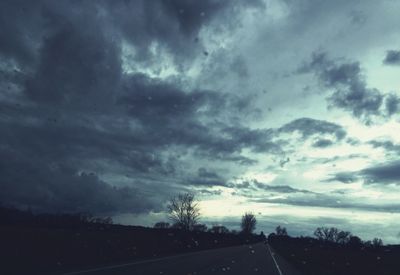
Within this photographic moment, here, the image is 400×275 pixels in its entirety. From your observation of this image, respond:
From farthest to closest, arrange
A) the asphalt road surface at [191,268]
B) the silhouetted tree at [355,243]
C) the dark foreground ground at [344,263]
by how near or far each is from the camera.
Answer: the silhouetted tree at [355,243]
the dark foreground ground at [344,263]
the asphalt road surface at [191,268]

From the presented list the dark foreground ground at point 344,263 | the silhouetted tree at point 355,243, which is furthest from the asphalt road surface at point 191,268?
the silhouetted tree at point 355,243

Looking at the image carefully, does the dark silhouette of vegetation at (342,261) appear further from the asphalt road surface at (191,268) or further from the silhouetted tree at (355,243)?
the silhouetted tree at (355,243)

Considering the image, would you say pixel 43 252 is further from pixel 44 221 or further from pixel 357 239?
pixel 357 239

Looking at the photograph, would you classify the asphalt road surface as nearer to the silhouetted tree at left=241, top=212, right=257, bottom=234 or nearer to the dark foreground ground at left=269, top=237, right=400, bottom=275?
the dark foreground ground at left=269, top=237, right=400, bottom=275

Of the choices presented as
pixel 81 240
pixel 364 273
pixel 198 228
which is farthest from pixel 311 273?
pixel 198 228

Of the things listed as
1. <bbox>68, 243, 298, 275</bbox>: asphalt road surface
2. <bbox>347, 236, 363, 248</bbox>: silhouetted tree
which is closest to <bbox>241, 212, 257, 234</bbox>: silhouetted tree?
<bbox>347, 236, 363, 248</bbox>: silhouetted tree

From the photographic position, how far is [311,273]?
26.6 meters

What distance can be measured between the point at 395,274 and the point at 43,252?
19.0m

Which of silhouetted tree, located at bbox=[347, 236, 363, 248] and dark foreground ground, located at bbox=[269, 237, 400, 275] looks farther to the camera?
silhouetted tree, located at bbox=[347, 236, 363, 248]

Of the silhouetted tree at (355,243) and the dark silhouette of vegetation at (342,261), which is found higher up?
the silhouetted tree at (355,243)

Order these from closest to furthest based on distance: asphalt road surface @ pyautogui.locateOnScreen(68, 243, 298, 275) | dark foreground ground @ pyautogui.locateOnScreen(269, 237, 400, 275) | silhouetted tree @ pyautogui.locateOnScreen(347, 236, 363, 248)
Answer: asphalt road surface @ pyautogui.locateOnScreen(68, 243, 298, 275) → dark foreground ground @ pyautogui.locateOnScreen(269, 237, 400, 275) → silhouetted tree @ pyautogui.locateOnScreen(347, 236, 363, 248)

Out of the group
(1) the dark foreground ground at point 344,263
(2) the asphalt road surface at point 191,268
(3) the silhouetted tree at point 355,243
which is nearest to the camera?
(2) the asphalt road surface at point 191,268

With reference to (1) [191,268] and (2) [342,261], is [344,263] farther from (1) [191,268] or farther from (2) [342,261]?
(1) [191,268]

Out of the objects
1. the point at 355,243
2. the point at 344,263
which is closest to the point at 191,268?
the point at 344,263
